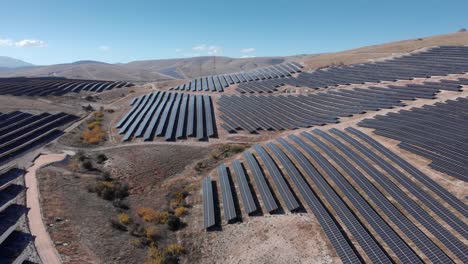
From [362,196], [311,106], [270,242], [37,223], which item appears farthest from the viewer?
[311,106]

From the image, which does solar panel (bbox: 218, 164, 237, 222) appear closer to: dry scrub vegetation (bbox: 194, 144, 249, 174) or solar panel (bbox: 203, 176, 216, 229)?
A: solar panel (bbox: 203, 176, 216, 229)

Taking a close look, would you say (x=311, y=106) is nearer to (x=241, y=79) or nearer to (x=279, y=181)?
(x=279, y=181)

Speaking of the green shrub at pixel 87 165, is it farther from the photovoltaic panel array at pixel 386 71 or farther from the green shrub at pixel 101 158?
the photovoltaic panel array at pixel 386 71

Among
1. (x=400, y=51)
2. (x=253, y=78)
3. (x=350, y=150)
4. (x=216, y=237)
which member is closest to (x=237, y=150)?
(x=350, y=150)

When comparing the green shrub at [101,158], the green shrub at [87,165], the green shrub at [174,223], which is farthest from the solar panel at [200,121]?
the green shrub at [174,223]

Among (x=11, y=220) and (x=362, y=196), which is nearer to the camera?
(x=11, y=220)

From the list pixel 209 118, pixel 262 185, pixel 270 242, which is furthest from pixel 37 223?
pixel 209 118
